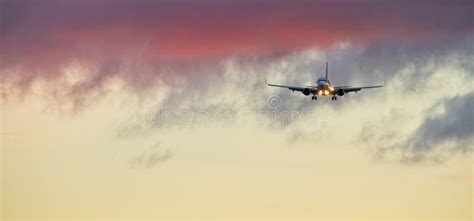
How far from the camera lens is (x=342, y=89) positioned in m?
198

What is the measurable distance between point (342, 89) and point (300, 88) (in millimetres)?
10821

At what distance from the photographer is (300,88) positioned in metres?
198

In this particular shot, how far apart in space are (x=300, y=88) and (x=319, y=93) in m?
7.21

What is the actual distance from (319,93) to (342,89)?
8.69m

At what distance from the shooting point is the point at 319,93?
192375 mm
